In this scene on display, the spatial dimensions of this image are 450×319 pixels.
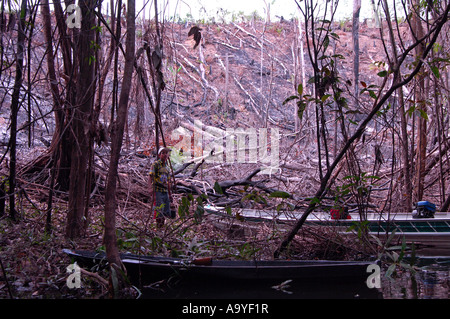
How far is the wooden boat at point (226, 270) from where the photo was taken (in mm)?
4520

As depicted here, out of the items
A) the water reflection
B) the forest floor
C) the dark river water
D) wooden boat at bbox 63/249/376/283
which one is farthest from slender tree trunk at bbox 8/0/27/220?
the water reflection

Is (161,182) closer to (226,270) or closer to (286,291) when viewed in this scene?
(226,270)

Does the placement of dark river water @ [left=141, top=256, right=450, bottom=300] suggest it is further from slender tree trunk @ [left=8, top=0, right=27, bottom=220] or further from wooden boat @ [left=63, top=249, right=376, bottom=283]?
slender tree trunk @ [left=8, top=0, right=27, bottom=220]

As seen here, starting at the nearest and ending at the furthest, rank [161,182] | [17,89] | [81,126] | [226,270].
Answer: [226,270]
[17,89]
[81,126]
[161,182]

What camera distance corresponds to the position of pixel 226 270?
4586 mm

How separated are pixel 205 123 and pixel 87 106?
13459mm

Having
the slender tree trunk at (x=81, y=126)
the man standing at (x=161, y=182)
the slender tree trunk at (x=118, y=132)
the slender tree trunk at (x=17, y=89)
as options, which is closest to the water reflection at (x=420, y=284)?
the slender tree trunk at (x=118, y=132)

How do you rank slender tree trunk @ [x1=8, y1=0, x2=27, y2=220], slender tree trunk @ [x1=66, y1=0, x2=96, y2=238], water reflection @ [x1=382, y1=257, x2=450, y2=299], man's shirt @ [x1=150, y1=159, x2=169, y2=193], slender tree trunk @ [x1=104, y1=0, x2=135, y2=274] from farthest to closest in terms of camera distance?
man's shirt @ [x1=150, y1=159, x2=169, y2=193]
slender tree trunk @ [x1=66, y1=0, x2=96, y2=238]
slender tree trunk @ [x1=8, y1=0, x2=27, y2=220]
water reflection @ [x1=382, y1=257, x2=450, y2=299]
slender tree trunk @ [x1=104, y1=0, x2=135, y2=274]

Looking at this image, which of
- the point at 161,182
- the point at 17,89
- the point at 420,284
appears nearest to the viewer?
the point at 420,284

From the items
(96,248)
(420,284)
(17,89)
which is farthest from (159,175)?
(420,284)

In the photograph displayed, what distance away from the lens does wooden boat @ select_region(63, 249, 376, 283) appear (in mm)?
4520

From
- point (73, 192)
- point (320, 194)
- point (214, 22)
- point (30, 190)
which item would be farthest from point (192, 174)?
point (214, 22)
